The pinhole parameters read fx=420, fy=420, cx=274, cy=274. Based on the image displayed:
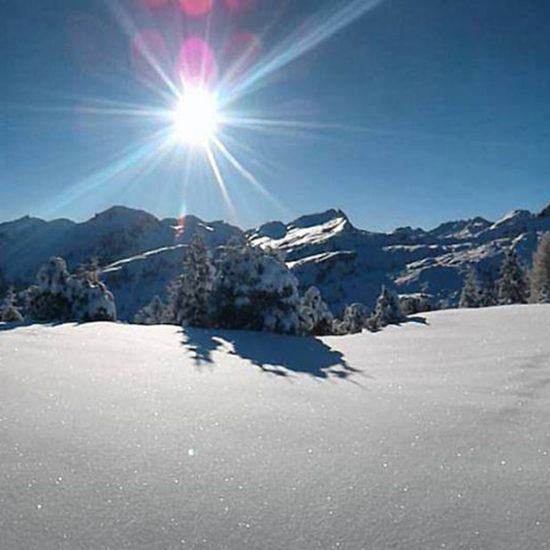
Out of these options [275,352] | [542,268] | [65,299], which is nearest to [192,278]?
[65,299]

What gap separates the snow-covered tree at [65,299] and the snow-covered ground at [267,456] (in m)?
10.7

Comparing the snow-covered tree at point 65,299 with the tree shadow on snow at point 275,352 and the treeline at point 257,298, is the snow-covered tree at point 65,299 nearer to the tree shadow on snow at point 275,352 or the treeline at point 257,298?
the treeline at point 257,298

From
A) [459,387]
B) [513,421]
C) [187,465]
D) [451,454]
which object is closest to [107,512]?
[187,465]

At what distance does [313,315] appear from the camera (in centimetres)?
1459

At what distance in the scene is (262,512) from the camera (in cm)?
186

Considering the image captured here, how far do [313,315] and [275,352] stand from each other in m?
7.39

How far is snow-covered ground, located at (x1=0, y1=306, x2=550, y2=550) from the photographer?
67.6 inches

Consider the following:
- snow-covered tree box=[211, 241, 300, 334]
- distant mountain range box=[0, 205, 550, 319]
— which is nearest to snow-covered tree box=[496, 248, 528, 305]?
snow-covered tree box=[211, 241, 300, 334]

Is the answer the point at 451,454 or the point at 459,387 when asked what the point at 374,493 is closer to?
the point at 451,454

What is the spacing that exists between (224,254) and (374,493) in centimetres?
1238

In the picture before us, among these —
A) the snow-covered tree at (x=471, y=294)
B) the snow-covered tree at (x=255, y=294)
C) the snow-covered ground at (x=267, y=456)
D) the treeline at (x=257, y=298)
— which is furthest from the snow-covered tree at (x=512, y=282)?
the snow-covered ground at (x=267, y=456)

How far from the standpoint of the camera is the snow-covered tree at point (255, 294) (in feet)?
41.6

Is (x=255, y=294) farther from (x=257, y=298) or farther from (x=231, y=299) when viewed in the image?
(x=231, y=299)

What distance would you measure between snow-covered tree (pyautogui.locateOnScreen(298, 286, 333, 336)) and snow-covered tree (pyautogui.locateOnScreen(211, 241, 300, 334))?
0.53 m
